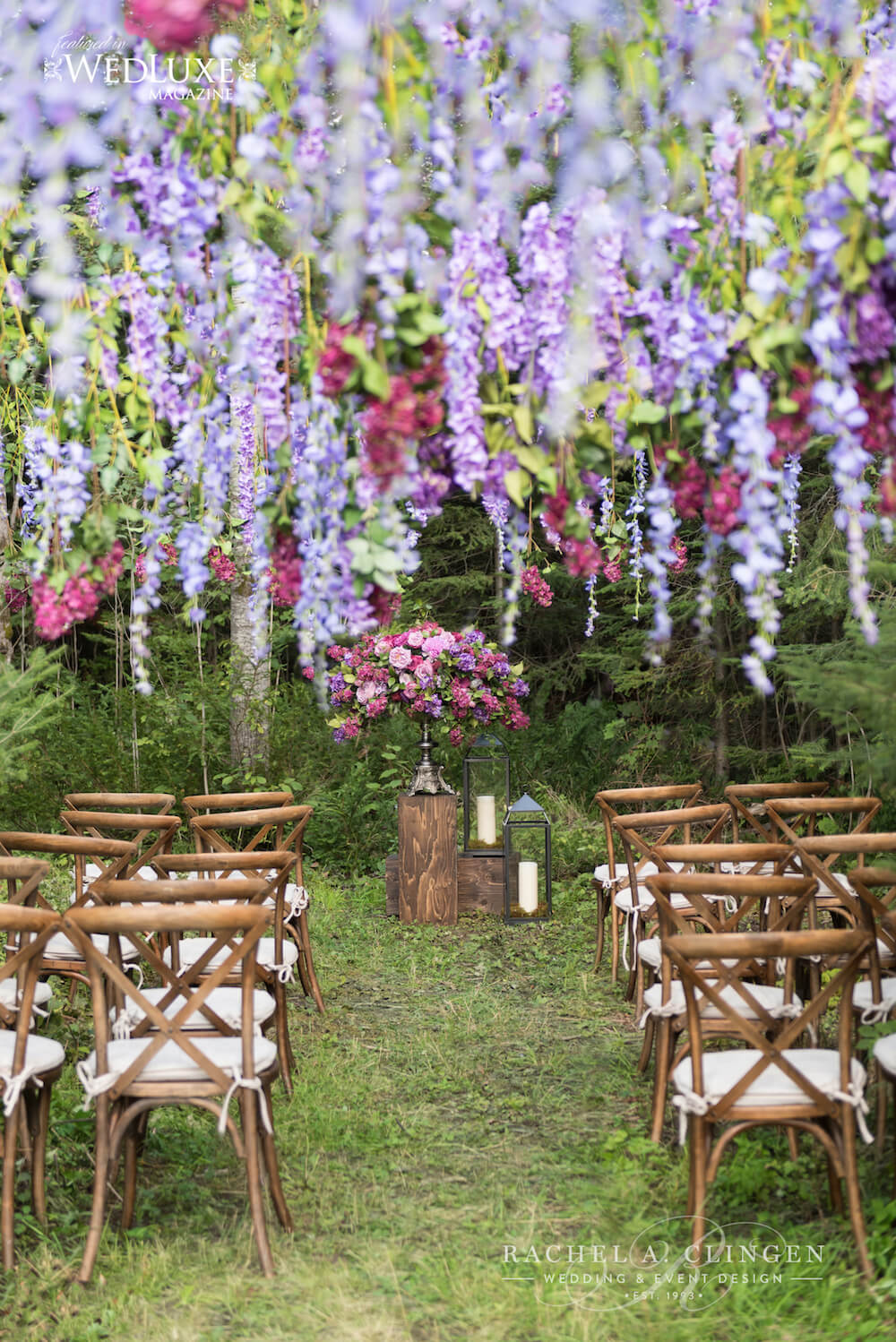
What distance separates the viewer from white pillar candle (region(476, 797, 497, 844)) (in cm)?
648

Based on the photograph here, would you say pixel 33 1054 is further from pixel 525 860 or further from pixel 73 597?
pixel 525 860

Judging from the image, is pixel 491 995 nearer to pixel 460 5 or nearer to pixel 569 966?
pixel 569 966

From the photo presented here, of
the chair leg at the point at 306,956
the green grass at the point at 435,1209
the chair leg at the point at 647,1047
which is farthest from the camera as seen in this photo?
the chair leg at the point at 306,956

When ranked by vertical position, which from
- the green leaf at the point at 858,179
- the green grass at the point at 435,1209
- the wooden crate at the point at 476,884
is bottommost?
the green grass at the point at 435,1209

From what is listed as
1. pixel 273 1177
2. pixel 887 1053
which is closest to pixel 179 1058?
pixel 273 1177

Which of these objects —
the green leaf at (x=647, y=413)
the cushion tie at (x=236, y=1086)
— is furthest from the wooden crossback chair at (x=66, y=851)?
the green leaf at (x=647, y=413)

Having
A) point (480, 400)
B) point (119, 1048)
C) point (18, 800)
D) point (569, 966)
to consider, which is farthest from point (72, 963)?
point (18, 800)

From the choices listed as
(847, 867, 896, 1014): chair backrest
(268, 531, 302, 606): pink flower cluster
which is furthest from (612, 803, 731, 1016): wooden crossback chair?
(268, 531, 302, 606): pink flower cluster

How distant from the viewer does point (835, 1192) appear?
10.3 feet

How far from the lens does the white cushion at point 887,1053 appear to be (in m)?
2.91

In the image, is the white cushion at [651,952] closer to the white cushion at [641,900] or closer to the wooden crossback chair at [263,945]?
the white cushion at [641,900]

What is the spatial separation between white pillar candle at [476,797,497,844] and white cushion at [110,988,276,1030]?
3.07m

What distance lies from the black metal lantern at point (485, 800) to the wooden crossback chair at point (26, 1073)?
3326 millimetres

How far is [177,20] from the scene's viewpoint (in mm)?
2049
